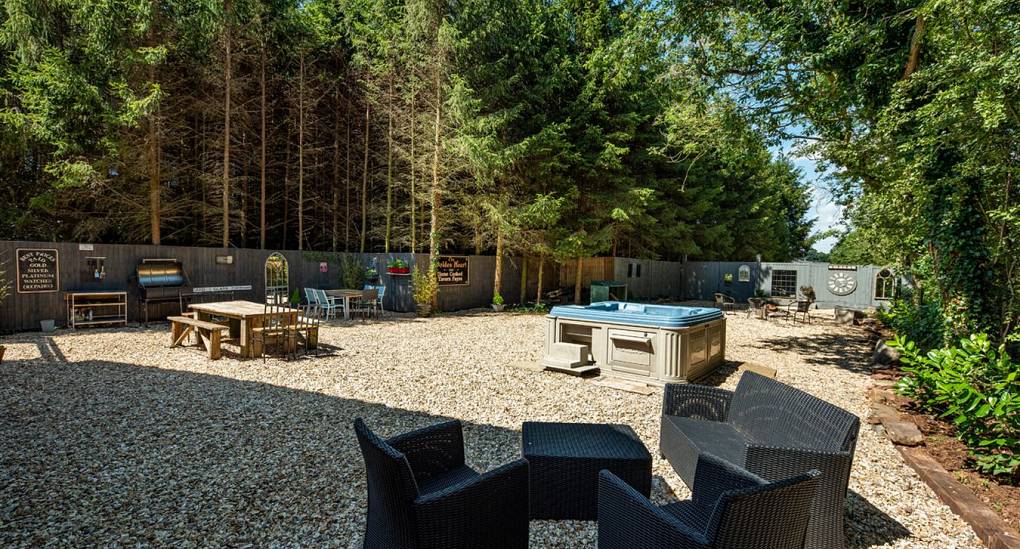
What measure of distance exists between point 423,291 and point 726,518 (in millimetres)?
12761

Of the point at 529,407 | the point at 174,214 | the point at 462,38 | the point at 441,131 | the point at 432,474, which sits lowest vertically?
the point at 529,407

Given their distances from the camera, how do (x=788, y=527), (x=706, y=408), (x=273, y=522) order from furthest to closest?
(x=706, y=408), (x=273, y=522), (x=788, y=527)

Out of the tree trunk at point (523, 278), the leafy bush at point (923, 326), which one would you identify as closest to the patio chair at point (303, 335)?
the leafy bush at point (923, 326)

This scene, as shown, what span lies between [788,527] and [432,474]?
5.81 feet

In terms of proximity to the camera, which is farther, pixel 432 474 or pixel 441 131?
pixel 441 131

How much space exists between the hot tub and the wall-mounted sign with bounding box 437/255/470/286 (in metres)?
8.30

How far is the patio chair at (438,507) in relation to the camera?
2045 mm

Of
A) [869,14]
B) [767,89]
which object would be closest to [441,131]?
[767,89]

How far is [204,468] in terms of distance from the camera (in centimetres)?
361

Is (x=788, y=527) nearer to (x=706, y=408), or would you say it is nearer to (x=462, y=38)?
(x=706, y=408)

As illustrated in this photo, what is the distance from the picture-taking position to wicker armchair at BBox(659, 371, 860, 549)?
2516mm

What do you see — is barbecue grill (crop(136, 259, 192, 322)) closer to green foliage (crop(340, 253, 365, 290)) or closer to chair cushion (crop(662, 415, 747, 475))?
green foliage (crop(340, 253, 365, 290))

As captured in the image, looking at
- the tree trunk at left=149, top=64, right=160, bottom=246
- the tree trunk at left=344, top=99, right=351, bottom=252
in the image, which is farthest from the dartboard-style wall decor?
the tree trunk at left=149, top=64, right=160, bottom=246

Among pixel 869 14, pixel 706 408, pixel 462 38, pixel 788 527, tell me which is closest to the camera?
pixel 788 527
